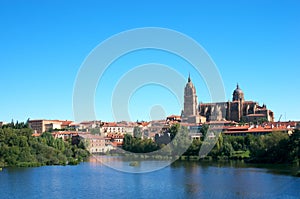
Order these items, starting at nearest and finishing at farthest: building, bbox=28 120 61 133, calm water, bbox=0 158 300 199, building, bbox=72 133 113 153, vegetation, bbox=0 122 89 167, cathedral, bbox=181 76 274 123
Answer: calm water, bbox=0 158 300 199 → vegetation, bbox=0 122 89 167 → building, bbox=72 133 113 153 → cathedral, bbox=181 76 274 123 → building, bbox=28 120 61 133

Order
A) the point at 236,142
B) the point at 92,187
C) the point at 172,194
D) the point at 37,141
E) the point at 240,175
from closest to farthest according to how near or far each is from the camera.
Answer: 1. the point at 172,194
2. the point at 92,187
3. the point at 240,175
4. the point at 37,141
5. the point at 236,142

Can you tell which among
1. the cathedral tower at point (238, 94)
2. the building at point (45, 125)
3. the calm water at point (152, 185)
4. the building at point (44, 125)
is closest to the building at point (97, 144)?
the building at point (45, 125)

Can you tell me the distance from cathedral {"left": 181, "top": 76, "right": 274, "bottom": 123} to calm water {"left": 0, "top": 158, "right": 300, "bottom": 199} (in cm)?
4819

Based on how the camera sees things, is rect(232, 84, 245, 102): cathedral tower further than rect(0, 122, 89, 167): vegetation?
Yes

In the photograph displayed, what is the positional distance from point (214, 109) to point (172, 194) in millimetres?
61906

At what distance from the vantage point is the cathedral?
73.5 m

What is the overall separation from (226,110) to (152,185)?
59.7m

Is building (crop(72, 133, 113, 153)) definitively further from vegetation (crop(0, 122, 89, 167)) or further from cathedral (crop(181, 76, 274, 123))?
cathedral (crop(181, 76, 274, 123))

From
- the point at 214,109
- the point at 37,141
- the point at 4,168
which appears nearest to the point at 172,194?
the point at 4,168

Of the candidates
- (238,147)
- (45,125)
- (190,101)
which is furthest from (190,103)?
(238,147)

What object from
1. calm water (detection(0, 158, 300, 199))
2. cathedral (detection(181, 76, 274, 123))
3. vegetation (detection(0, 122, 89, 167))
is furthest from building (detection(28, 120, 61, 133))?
calm water (detection(0, 158, 300, 199))

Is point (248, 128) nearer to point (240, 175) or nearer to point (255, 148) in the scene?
point (255, 148)

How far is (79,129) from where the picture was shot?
68.2m

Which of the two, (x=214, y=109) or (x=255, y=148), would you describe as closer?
(x=255, y=148)
